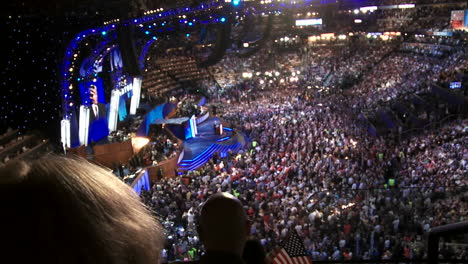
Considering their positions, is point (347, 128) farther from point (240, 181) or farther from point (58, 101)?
point (58, 101)

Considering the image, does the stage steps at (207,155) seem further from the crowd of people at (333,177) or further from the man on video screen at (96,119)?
the man on video screen at (96,119)

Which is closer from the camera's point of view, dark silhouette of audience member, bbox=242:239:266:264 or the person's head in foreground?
the person's head in foreground

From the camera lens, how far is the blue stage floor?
23.2 m

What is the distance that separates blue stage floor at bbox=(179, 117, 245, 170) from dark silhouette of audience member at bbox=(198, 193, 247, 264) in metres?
20.7

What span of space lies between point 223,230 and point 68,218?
76 cm

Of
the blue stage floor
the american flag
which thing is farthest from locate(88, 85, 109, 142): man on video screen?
the american flag

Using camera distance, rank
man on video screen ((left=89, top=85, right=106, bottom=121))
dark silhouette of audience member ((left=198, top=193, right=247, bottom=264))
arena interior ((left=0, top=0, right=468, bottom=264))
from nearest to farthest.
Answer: dark silhouette of audience member ((left=198, top=193, right=247, bottom=264)) < arena interior ((left=0, top=0, right=468, bottom=264)) < man on video screen ((left=89, top=85, right=106, bottom=121))

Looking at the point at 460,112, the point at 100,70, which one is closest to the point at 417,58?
the point at 460,112

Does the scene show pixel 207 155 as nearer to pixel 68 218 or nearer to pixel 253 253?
pixel 253 253

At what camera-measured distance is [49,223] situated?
757 millimetres

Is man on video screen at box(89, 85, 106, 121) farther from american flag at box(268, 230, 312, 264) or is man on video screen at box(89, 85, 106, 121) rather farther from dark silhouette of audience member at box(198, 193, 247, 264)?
dark silhouette of audience member at box(198, 193, 247, 264)

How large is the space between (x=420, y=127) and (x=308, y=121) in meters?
6.14

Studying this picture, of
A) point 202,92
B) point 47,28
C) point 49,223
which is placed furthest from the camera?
point 202,92

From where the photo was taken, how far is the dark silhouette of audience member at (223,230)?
142 cm
